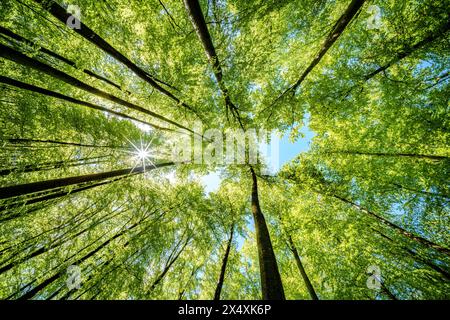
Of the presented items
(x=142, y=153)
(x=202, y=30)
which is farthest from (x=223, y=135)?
(x=202, y=30)

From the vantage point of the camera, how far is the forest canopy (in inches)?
143

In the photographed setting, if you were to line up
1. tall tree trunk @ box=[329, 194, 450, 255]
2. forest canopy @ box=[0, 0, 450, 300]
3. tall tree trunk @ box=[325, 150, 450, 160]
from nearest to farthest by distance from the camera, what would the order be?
forest canopy @ box=[0, 0, 450, 300]
tall tree trunk @ box=[325, 150, 450, 160]
tall tree trunk @ box=[329, 194, 450, 255]

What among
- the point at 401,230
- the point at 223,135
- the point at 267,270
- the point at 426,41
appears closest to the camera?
the point at 426,41

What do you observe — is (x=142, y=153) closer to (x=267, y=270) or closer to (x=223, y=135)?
(x=223, y=135)

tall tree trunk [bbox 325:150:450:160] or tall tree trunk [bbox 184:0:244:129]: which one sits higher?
tall tree trunk [bbox 184:0:244:129]

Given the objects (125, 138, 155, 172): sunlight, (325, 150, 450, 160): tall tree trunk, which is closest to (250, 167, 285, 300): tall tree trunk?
(325, 150, 450, 160): tall tree trunk

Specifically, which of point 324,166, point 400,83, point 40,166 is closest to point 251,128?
point 324,166

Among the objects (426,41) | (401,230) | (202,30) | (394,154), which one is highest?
(202,30)

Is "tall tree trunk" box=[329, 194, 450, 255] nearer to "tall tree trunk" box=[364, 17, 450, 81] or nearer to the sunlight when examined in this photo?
"tall tree trunk" box=[364, 17, 450, 81]

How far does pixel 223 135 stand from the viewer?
8039 millimetres

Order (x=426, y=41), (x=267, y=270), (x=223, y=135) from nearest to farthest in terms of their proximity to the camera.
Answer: (x=426, y=41)
(x=267, y=270)
(x=223, y=135)

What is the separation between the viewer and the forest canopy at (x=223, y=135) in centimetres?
363

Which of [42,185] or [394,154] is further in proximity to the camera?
[394,154]

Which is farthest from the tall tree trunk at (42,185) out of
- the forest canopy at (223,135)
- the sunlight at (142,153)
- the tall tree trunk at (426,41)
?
the tall tree trunk at (426,41)
